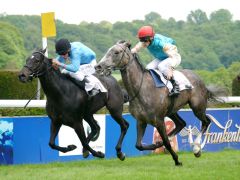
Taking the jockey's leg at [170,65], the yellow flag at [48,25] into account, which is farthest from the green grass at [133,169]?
the yellow flag at [48,25]

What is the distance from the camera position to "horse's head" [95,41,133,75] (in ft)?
30.5

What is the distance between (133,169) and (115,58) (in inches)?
62.2

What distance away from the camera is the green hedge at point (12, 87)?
15.4 metres

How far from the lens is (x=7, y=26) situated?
3303 cm

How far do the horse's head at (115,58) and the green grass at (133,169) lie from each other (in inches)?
55.7

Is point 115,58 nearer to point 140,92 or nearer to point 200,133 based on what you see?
point 140,92

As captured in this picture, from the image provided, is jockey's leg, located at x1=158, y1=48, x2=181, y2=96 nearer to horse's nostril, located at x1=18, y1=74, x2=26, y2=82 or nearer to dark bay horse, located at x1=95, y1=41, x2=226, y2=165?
dark bay horse, located at x1=95, y1=41, x2=226, y2=165

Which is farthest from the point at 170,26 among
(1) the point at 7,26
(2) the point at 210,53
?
(1) the point at 7,26

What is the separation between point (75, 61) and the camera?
31.9 feet

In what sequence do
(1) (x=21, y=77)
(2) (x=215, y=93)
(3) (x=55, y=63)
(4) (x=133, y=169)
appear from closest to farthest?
(1) (x=21, y=77)
(4) (x=133, y=169)
(3) (x=55, y=63)
(2) (x=215, y=93)

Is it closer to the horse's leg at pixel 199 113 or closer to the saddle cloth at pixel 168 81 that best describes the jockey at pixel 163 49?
the saddle cloth at pixel 168 81

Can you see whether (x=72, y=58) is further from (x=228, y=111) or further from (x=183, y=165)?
(x=228, y=111)

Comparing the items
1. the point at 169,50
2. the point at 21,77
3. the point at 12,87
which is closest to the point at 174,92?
the point at 169,50

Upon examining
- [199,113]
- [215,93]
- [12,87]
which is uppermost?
[215,93]
